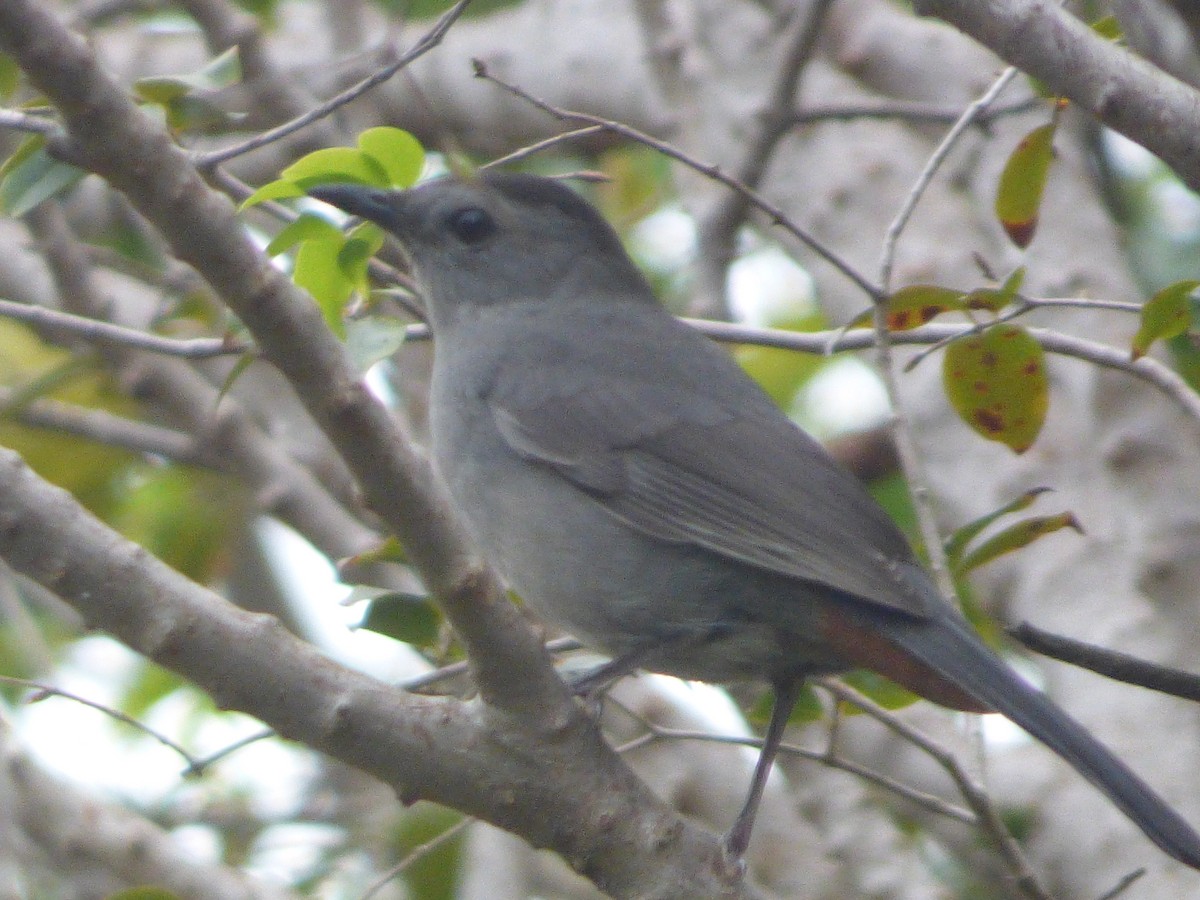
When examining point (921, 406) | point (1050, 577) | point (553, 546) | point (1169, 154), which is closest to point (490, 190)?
point (553, 546)

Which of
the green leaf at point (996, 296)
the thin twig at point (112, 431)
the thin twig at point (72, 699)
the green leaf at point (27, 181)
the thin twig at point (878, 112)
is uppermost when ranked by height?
the thin twig at point (878, 112)

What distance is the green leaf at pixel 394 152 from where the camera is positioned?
3293mm

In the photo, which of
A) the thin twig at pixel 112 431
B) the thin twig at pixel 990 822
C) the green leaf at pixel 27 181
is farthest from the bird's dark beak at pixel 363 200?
the thin twig at pixel 990 822

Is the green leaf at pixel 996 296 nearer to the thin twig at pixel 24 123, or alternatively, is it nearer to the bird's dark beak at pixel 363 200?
the bird's dark beak at pixel 363 200

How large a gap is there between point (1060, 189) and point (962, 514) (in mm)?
1354

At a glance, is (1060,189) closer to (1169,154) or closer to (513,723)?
(1169,154)

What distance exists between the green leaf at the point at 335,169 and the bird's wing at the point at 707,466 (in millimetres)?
881

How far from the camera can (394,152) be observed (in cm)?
335

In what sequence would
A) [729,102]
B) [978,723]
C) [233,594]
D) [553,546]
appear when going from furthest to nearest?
[233,594] → [729,102] → [553,546] → [978,723]

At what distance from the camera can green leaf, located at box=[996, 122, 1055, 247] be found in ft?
11.5

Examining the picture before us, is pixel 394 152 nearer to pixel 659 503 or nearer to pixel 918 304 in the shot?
pixel 659 503

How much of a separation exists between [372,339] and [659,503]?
929 mm

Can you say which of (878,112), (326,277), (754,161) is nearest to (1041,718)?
(326,277)

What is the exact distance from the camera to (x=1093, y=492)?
16.2ft
